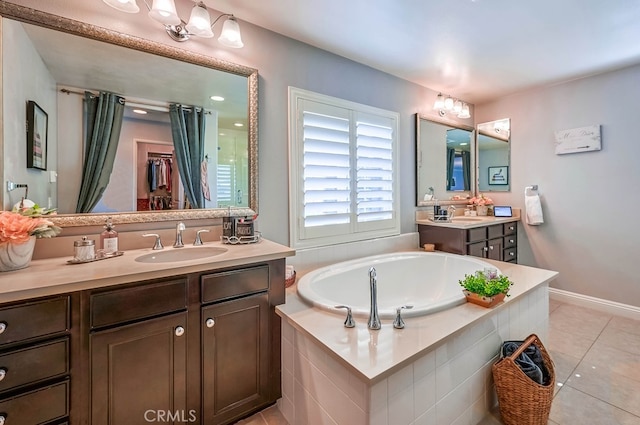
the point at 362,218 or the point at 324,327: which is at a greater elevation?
the point at 362,218

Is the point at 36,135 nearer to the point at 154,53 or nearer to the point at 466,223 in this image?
the point at 154,53

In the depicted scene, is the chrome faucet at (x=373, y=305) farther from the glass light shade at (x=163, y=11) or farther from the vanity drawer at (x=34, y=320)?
the glass light shade at (x=163, y=11)

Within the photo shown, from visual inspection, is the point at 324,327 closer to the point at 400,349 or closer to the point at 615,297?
the point at 400,349

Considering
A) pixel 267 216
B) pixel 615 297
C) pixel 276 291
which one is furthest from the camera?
pixel 615 297

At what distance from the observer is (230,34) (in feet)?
5.77

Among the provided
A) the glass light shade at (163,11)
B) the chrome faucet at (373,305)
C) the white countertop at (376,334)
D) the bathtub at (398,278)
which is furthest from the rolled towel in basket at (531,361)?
the glass light shade at (163,11)

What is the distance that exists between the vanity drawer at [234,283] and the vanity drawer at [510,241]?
2994 mm

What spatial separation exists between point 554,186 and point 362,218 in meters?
2.35

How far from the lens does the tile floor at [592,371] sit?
5.11 feet

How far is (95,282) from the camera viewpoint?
112 cm

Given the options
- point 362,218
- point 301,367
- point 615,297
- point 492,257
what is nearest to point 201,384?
point 301,367

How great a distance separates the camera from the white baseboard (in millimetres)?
2727

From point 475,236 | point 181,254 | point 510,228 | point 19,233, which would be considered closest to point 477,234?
point 475,236

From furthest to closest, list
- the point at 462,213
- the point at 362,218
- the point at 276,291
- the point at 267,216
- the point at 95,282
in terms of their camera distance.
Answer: the point at 462,213 < the point at 362,218 < the point at 267,216 < the point at 276,291 < the point at 95,282
